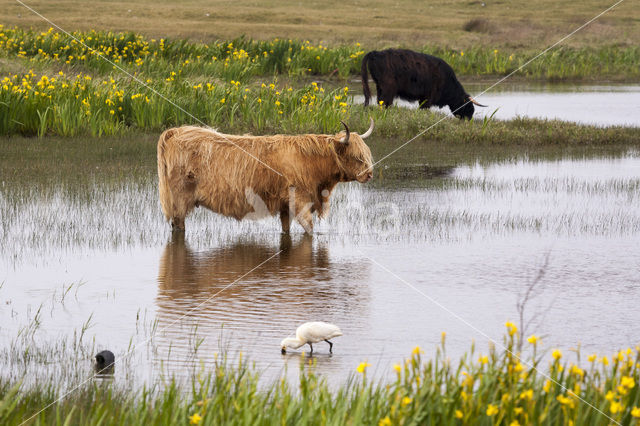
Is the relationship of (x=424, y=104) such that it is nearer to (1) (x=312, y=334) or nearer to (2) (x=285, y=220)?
(2) (x=285, y=220)

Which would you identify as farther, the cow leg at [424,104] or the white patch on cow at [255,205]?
the cow leg at [424,104]

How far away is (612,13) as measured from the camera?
183ft

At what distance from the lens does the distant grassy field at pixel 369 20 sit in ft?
133

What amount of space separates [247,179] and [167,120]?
7966mm

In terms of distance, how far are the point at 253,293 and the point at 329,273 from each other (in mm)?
975

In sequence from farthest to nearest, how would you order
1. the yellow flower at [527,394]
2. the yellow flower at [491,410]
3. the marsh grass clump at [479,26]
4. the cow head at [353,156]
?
the marsh grass clump at [479,26] → the cow head at [353,156] → the yellow flower at [527,394] → the yellow flower at [491,410]

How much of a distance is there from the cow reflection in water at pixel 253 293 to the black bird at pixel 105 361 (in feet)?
1.24

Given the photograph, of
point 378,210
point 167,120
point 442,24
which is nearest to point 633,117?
point 167,120

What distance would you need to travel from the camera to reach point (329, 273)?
8305 millimetres

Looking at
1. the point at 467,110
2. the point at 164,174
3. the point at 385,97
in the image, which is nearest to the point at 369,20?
the point at 385,97

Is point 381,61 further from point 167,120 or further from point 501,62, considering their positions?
point 501,62

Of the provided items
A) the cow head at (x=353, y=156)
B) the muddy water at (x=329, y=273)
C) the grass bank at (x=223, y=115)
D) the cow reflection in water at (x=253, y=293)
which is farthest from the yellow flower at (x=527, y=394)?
the grass bank at (x=223, y=115)

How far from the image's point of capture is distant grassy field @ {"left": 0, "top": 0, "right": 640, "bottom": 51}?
40.4 meters

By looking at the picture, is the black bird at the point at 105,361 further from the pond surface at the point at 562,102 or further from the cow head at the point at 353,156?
the pond surface at the point at 562,102
